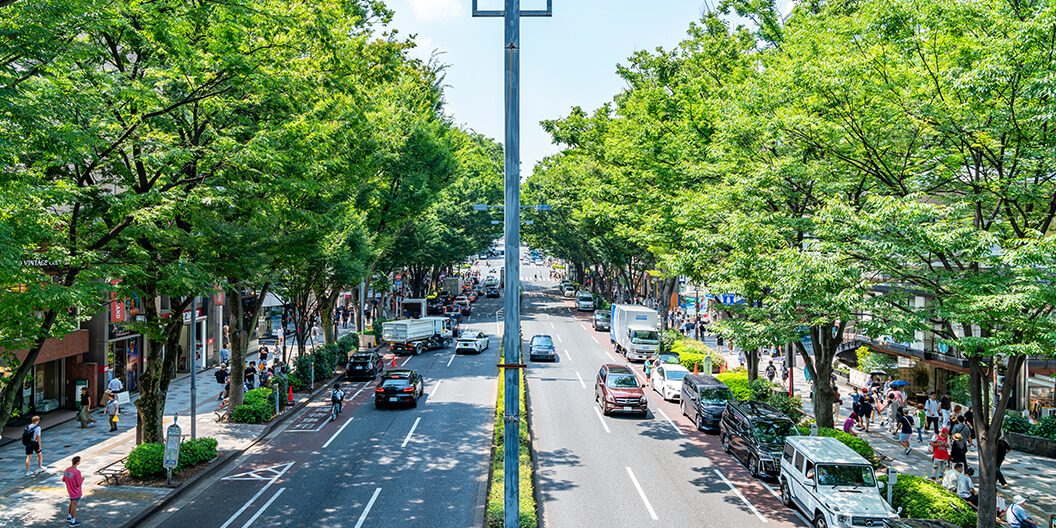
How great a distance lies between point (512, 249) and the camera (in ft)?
30.0

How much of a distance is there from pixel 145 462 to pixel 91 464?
308 centimetres

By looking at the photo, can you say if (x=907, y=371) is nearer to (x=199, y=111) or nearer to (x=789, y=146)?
(x=789, y=146)

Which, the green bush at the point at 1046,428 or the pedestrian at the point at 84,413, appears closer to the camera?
the green bush at the point at 1046,428

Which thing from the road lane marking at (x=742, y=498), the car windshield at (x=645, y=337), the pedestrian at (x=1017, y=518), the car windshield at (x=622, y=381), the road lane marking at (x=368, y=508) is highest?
the car windshield at (x=645, y=337)

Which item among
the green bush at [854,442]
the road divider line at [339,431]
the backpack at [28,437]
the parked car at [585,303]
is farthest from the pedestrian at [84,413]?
the parked car at [585,303]

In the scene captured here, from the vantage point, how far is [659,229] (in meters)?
24.2

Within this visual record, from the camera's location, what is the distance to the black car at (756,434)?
1744 cm

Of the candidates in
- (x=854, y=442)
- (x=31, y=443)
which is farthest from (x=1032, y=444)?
(x=31, y=443)

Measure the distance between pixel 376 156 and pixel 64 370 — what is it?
15501mm

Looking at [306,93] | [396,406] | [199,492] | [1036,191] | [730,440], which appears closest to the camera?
[1036,191]

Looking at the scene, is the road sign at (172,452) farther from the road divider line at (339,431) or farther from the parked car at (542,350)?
the parked car at (542,350)

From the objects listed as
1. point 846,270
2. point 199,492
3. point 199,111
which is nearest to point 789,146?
point 846,270

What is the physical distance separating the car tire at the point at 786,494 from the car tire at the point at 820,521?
1.48 meters

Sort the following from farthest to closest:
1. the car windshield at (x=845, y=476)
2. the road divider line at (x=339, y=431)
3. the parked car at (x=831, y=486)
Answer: the road divider line at (x=339, y=431), the car windshield at (x=845, y=476), the parked car at (x=831, y=486)
